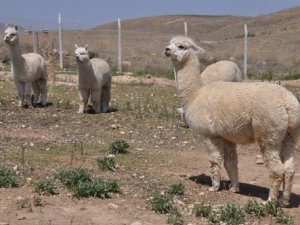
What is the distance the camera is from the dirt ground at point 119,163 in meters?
7.45

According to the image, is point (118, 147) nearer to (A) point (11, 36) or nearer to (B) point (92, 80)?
(B) point (92, 80)

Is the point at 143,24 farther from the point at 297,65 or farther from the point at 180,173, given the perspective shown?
the point at 180,173

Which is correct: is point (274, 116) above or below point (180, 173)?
above

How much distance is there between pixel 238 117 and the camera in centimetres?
805

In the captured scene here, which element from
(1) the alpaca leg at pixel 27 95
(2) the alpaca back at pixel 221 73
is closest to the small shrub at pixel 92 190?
(2) the alpaca back at pixel 221 73

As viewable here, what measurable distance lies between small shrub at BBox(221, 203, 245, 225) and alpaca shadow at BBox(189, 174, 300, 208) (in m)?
1.14

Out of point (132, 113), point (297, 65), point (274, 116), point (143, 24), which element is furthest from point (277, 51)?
point (143, 24)

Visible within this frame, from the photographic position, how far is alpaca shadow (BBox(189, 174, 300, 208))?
8559 millimetres

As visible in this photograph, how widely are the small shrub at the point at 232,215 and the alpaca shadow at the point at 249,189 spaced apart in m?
1.14

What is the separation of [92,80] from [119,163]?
481cm

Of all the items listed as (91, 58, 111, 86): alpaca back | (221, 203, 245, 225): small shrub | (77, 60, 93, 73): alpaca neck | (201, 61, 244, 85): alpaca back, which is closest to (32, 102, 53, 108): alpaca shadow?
(91, 58, 111, 86): alpaca back

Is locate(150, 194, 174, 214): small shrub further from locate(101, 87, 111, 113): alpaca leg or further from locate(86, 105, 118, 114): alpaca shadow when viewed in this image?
locate(101, 87, 111, 113): alpaca leg

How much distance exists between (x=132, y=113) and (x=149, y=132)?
2044mm

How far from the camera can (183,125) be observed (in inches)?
538
